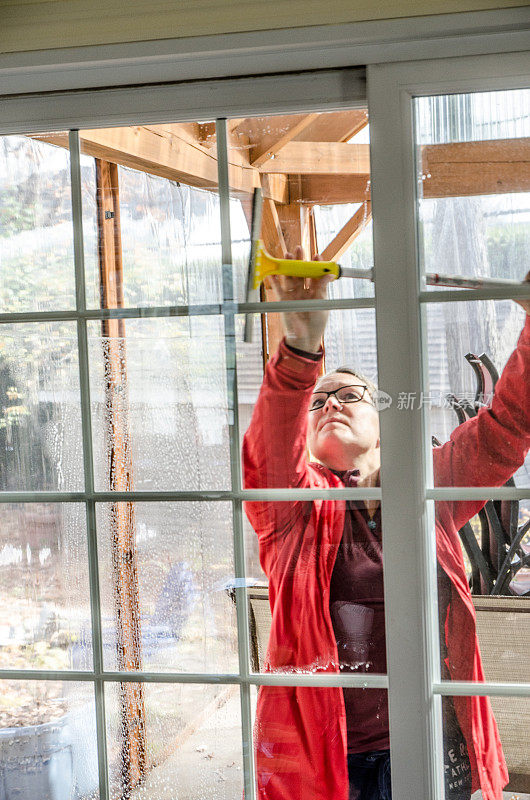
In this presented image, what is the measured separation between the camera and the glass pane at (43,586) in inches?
71.1

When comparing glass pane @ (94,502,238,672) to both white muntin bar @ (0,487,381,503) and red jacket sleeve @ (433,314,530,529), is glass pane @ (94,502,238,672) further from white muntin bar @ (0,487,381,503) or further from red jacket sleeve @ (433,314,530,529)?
red jacket sleeve @ (433,314,530,529)

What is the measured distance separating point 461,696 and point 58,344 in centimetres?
120

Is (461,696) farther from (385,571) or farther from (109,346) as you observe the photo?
(109,346)

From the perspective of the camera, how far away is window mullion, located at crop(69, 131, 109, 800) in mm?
1760

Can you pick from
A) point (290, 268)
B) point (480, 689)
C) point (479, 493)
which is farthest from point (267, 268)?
point (480, 689)

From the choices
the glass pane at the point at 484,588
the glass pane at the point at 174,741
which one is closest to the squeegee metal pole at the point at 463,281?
the glass pane at the point at 484,588

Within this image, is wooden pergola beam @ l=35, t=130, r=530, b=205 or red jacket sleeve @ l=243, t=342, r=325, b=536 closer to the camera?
wooden pergola beam @ l=35, t=130, r=530, b=205

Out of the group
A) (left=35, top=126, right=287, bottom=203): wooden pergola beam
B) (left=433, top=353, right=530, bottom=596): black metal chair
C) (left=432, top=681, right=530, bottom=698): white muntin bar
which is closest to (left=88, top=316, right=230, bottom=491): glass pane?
(left=35, top=126, right=287, bottom=203): wooden pergola beam

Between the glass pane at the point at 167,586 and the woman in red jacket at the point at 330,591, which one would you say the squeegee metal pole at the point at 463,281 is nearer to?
the woman in red jacket at the point at 330,591

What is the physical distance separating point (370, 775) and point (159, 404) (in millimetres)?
952

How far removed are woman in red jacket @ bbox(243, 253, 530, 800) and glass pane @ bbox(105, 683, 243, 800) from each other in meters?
0.08

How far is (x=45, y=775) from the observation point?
1823mm

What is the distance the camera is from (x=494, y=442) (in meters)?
1.64

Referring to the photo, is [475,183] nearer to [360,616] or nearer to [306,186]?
[306,186]
